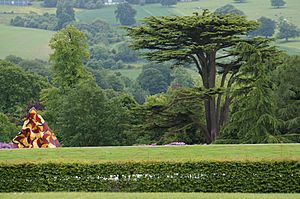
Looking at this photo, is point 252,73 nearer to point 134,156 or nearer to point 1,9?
point 134,156

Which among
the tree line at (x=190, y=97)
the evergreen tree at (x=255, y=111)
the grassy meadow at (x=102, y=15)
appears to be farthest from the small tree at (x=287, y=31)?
the evergreen tree at (x=255, y=111)

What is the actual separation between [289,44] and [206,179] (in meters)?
87.3

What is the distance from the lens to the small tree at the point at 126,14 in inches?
5017

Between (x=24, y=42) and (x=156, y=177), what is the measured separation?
10068 centimetres

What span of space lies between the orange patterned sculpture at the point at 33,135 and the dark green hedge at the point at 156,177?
837 cm

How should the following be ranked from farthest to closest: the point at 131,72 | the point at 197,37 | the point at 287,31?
the point at 131,72, the point at 287,31, the point at 197,37

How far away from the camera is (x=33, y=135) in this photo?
26.9 metres

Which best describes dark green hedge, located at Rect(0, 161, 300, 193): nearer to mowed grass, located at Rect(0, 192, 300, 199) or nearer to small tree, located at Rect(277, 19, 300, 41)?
mowed grass, located at Rect(0, 192, 300, 199)

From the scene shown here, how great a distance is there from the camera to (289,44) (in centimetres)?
10156

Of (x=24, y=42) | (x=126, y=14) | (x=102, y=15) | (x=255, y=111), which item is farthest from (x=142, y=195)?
(x=102, y=15)

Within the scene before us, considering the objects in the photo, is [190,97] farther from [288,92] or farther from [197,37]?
[288,92]

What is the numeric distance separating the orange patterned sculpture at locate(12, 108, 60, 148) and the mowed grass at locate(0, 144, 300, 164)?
5.81 metres

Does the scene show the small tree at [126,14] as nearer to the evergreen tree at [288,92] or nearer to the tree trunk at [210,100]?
the tree trunk at [210,100]

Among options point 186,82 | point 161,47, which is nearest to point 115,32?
point 186,82
